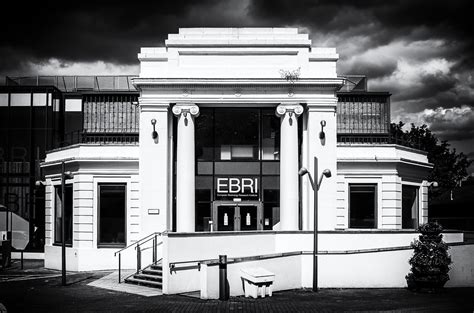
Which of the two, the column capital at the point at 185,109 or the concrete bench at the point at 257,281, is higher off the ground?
the column capital at the point at 185,109

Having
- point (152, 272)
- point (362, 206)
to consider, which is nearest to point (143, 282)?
point (152, 272)

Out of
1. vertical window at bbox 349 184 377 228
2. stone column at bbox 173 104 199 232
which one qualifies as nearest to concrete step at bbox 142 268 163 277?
stone column at bbox 173 104 199 232

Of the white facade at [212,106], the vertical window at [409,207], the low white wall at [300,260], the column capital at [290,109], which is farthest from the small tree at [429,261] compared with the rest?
the vertical window at [409,207]

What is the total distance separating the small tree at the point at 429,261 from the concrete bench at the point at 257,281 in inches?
208

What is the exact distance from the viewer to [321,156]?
28594 mm

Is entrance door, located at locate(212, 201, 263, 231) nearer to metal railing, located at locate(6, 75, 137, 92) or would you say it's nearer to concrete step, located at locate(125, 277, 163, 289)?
concrete step, located at locate(125, 277, 163, 289)

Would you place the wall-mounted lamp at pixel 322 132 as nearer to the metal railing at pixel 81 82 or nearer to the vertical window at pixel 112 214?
the vertical window at pixel 112 214

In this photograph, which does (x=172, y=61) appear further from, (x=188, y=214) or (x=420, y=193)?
(x=420, y=193)

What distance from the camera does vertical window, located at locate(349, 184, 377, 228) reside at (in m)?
31.4

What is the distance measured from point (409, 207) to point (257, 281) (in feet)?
47.6

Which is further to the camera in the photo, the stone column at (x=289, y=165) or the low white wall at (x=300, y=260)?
the stone column at (x=289, y=165)

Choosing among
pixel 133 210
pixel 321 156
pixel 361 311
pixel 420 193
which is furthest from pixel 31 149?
pixel 361 311

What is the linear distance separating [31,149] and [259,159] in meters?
17.5

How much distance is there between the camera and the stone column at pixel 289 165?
2820 cm
